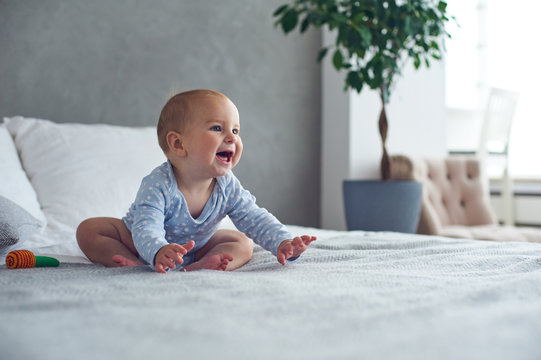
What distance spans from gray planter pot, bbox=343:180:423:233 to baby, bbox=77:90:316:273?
122 cm

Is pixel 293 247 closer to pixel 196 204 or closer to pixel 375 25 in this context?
pixel 196 204

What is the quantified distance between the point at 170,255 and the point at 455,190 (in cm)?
224

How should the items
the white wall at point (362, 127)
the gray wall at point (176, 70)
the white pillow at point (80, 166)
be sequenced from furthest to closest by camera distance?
the white wall at point (362, 127)
the gray wall at point (176, 70)
the white pillow at point (80, 166)

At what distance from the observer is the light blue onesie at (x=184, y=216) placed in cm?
97

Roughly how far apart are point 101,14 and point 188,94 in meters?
1.21

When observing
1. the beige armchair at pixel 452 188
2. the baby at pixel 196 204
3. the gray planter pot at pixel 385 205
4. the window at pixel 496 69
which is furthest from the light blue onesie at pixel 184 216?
the window at pixel 496 69

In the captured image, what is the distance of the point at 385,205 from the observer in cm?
224

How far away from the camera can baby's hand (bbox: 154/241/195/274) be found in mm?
833

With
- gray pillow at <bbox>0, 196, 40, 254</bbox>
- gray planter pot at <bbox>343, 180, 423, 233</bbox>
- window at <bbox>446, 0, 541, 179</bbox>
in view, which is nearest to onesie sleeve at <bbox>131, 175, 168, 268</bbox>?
gray pillow at <bbox>0, 196, 40, 254</bbox>

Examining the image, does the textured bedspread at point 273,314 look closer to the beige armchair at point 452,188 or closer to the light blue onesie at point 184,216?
the light blue onesie at point 184,216

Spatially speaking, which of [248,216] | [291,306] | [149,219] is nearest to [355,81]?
[248,216]

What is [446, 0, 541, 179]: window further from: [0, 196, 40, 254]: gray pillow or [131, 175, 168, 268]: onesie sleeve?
[0, 196, 40, 254]: gray pillow

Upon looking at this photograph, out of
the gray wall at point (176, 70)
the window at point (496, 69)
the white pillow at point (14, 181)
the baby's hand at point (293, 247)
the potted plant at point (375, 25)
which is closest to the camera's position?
the baby's hand at point (293, 247)

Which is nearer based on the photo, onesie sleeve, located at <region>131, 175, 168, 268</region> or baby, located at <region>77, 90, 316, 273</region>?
onesie sleeve, located at <region>131, 175, 168, 268</region>
